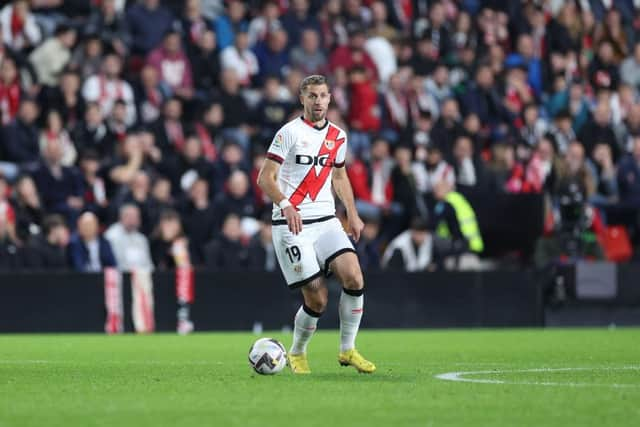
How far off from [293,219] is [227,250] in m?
10.1

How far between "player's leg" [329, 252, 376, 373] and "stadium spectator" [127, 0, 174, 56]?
41.2ft

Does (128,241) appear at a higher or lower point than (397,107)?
lower

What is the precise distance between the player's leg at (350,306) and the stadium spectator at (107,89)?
36.6ft

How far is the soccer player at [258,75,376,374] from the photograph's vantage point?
35.9ft

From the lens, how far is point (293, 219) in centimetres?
1062

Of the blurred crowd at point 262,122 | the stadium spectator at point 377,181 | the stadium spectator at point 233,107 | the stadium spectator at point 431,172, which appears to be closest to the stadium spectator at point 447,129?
the blurred crowd at point 262,122

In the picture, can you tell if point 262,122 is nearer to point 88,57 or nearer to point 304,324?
point 88,57

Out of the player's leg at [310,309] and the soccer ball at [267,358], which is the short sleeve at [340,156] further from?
the soccer ball at [267,358]

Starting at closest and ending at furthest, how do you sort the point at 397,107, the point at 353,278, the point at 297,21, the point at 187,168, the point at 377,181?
the point at 353,278, the point at 187,168, the point at 377,181, the point at 397,107, the point at 297,21

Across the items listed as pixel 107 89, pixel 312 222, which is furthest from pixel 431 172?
pixel 312 222

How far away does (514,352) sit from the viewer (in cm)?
1436

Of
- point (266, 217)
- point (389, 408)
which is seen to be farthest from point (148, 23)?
point (389, 408)

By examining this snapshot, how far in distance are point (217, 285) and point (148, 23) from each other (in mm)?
4901

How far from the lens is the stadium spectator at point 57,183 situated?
66.6 feet
